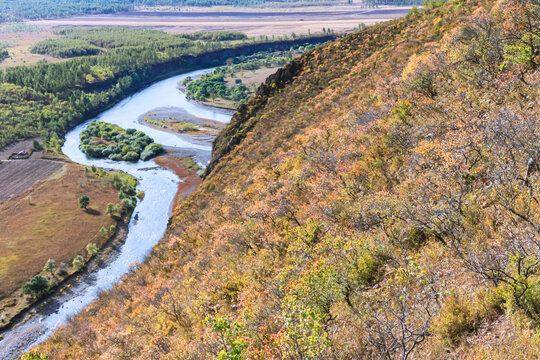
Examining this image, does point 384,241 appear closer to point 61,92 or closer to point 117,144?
point 117,144

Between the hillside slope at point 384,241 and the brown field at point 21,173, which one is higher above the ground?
the hillside slope at point 384,241

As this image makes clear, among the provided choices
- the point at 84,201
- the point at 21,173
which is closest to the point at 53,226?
the point at 84,201

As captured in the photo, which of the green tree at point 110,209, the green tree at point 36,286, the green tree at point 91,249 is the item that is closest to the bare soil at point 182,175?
the green tree at point 110,209

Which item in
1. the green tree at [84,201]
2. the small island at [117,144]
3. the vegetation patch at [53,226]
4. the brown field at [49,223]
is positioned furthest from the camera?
the small island at [117,144]

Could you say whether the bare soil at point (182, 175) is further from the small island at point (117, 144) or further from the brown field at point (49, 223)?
the brown field at point (49, 223)

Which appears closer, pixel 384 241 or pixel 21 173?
pixel 384 241

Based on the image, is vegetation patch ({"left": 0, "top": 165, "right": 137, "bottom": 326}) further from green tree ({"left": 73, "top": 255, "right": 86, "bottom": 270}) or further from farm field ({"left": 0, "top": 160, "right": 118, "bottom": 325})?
green tree ({"left": 73, "top": 255, "right": 86, "bottom": 270})

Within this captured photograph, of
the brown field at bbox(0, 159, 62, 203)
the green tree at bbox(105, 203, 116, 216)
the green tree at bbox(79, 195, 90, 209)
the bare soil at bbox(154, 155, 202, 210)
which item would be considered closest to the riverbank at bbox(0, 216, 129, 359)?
the green tree at bbox(105, 203, 116, 216)
